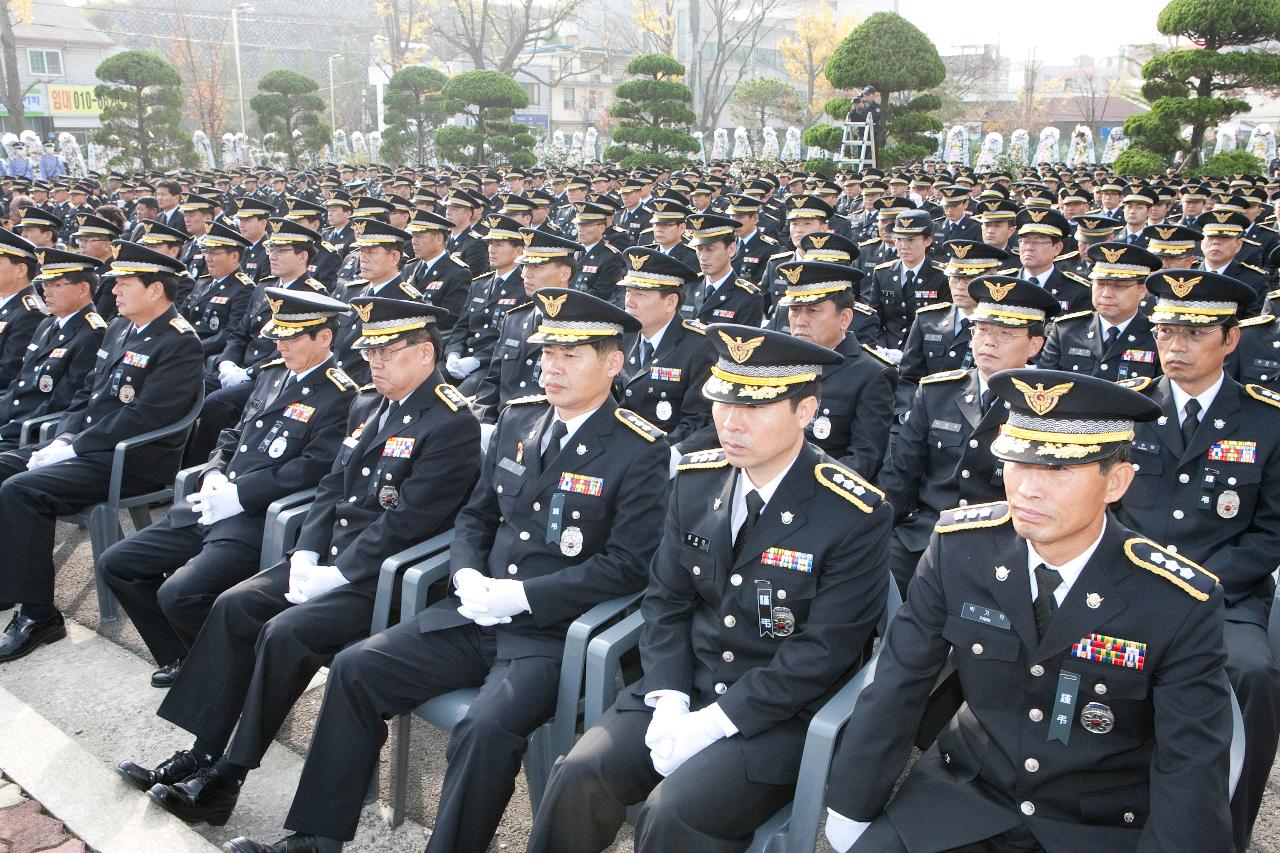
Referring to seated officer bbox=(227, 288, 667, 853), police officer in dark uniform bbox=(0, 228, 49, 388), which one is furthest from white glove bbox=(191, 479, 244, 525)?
police officer in dark uniform bbox=(0, 228, 49, 388)

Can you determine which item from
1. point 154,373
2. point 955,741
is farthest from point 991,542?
Answer: point 154,373

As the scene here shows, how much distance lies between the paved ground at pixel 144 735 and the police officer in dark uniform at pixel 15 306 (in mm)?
2232

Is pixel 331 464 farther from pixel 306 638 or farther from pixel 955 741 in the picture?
pixel 955 741

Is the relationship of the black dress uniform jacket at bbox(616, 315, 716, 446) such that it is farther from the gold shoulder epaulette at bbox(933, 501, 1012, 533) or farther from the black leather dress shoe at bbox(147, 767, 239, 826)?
the black leather dress shoe at bbox(147, 767, 239, 826)

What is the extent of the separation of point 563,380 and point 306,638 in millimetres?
1213

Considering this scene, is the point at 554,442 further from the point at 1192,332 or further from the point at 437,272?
the point at 437,272

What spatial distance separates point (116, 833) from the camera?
3.01m

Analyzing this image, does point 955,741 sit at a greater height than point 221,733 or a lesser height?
greater

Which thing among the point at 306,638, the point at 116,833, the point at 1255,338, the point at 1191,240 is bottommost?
the point at 116,833

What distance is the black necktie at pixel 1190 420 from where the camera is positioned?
349 cm

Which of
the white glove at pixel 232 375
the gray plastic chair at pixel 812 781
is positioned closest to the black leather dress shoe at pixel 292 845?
the gray plastic chair at pixel 812 781

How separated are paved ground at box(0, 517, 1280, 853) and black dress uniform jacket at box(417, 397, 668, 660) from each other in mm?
650

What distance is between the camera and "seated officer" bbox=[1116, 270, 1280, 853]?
10.6 feet

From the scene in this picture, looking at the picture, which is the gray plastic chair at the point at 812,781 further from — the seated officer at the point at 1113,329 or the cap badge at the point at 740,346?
the seated officer at the point at 1113,329
